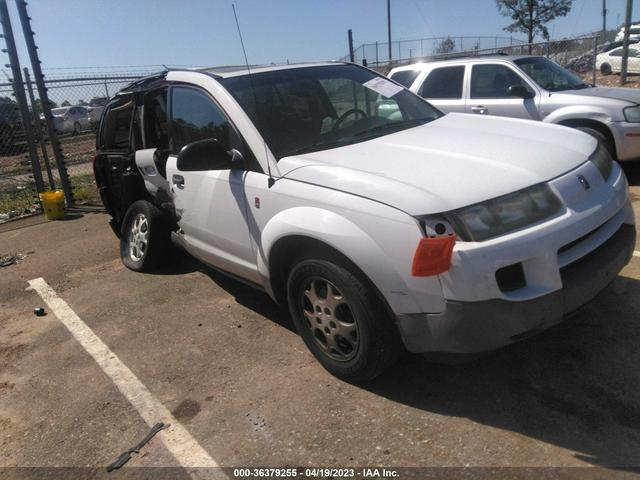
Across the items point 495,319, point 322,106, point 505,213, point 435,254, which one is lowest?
point 495,319

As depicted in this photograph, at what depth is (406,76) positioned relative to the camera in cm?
816

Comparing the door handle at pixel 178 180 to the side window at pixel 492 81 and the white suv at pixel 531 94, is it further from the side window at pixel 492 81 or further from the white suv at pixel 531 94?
the side window at pixel 492 81

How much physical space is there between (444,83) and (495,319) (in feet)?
19.8

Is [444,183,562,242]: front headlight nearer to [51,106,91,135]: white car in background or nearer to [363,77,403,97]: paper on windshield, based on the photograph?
[363,77,403,97]: paper on windshield

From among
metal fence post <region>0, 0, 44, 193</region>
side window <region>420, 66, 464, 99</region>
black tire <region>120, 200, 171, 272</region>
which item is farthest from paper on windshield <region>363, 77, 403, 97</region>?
metal fence post <region>0, 0, 44, 193</region>

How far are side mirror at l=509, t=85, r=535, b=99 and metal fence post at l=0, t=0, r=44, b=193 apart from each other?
719 centimetres

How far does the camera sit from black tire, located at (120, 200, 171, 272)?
16.6 feet

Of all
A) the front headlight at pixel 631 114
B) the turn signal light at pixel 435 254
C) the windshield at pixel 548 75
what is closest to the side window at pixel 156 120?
the turn signal light at pixel 435 254

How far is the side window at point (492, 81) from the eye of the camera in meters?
7.25

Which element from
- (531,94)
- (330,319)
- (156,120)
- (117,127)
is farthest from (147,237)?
(531,94)

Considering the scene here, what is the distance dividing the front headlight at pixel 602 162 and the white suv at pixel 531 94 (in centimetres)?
345

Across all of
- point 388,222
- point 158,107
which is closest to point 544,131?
point 388,222

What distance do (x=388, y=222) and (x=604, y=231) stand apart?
124 centimetres

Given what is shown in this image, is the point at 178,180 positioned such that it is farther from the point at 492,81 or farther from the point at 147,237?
the point at 492,81
